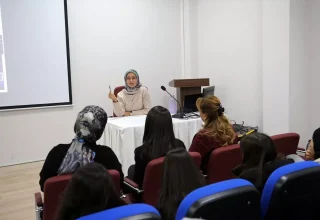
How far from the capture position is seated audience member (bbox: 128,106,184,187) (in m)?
2.09

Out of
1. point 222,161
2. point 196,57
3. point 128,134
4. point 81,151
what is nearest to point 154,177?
point 81,151

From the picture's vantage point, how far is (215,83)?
212 inches

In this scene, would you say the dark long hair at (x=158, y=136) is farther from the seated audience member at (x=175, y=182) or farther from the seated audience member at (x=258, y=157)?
the seated audience member at (x=175, y=182)

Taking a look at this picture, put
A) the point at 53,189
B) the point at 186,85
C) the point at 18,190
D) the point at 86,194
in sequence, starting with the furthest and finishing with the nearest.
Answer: the point at 186,85 → the point at 18,190 → the point at 53,189 → the point at 86,194

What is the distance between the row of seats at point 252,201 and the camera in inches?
41.7

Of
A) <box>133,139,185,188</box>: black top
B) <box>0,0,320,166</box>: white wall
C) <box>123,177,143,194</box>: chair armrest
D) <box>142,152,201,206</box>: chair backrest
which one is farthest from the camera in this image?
<box>0,0,320,166</box>: white wall

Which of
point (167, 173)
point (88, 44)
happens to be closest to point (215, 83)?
point (88, 44)

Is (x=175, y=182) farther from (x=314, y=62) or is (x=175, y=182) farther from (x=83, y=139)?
(x=314, y=62)

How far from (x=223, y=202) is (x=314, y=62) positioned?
12.0 ft

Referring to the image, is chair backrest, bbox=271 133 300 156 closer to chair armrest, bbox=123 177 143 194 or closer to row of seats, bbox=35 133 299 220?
row of seats, bbox=35 133 299 220

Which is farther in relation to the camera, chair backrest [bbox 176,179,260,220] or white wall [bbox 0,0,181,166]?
white wall [bbox 0,0,181,166]

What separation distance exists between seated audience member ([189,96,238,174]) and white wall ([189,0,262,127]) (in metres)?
2.40

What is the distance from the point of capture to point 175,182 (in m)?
1.34

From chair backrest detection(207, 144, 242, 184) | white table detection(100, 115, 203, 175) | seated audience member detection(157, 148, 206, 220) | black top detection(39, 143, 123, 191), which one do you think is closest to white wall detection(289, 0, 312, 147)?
white table detection(100, 115, 203, 175)
